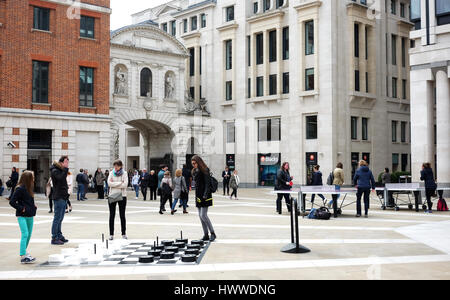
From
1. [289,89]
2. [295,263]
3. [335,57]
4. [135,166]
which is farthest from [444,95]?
[135,166]

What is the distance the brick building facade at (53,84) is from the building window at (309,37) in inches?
674

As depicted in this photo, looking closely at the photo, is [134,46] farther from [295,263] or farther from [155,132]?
[295,263]

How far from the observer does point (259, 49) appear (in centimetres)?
4575

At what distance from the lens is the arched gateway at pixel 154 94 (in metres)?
38.7

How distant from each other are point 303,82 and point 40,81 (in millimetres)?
21461

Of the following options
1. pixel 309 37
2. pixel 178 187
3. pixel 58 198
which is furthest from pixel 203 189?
pixel 309 37

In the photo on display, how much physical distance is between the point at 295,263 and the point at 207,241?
311 cm

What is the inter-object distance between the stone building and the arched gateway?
4.23 m

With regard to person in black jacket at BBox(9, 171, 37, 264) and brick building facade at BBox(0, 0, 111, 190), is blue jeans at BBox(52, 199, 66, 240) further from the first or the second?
brick building facade at BBox(0, 0, 111, 190)

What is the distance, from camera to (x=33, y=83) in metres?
30.2

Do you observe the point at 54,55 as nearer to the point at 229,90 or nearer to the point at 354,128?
the point at 229,90

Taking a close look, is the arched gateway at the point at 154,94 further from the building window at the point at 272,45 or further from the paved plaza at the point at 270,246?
the paved plaza at the point at 270,246

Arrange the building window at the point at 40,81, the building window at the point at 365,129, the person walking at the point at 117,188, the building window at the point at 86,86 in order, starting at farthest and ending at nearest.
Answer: the building window at the point at 365,129 → the building window at the point at 86,86 → the building window at the point at 40,81 → the person walking at the point at 117,188

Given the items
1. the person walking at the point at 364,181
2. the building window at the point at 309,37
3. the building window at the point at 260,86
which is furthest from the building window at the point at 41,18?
the person walking at the point at 364,181
